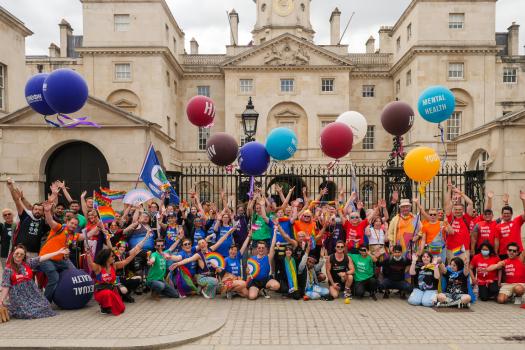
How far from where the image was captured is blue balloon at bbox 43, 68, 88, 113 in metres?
8.70

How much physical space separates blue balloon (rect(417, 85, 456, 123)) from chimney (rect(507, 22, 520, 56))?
37.7 metres

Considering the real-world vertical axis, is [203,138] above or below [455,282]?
above

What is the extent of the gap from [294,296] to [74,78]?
6421 millimetres

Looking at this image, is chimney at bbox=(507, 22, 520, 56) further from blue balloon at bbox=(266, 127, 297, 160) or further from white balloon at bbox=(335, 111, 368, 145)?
blue balloon at bbox=(266, 127, 297, 160)

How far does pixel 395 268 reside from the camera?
8914 mm

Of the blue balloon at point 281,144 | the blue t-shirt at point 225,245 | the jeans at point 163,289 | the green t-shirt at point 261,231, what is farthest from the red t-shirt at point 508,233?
the jeans at point 163,289

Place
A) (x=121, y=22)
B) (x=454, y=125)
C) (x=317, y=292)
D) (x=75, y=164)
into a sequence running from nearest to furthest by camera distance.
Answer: (x=317, y=292)
(x=75, y=164)
(x=121, y=22)
(x=454, y=125)

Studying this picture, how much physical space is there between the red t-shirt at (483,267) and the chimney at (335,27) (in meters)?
40.0

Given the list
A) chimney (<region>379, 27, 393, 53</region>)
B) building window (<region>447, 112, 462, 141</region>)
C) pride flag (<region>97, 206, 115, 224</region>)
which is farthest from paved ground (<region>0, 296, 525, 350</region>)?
chimney (<region>379, 27, 393, 53</region>)

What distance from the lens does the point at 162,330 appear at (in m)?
6.82

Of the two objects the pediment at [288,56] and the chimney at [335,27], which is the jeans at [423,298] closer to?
the pediment at [288,56]

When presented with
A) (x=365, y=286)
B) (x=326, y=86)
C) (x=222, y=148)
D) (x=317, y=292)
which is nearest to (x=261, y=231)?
(x=317, y=292)

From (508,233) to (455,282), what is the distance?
1783 millimetres

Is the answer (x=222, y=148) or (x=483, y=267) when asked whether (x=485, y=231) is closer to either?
(x=483, y=267)
